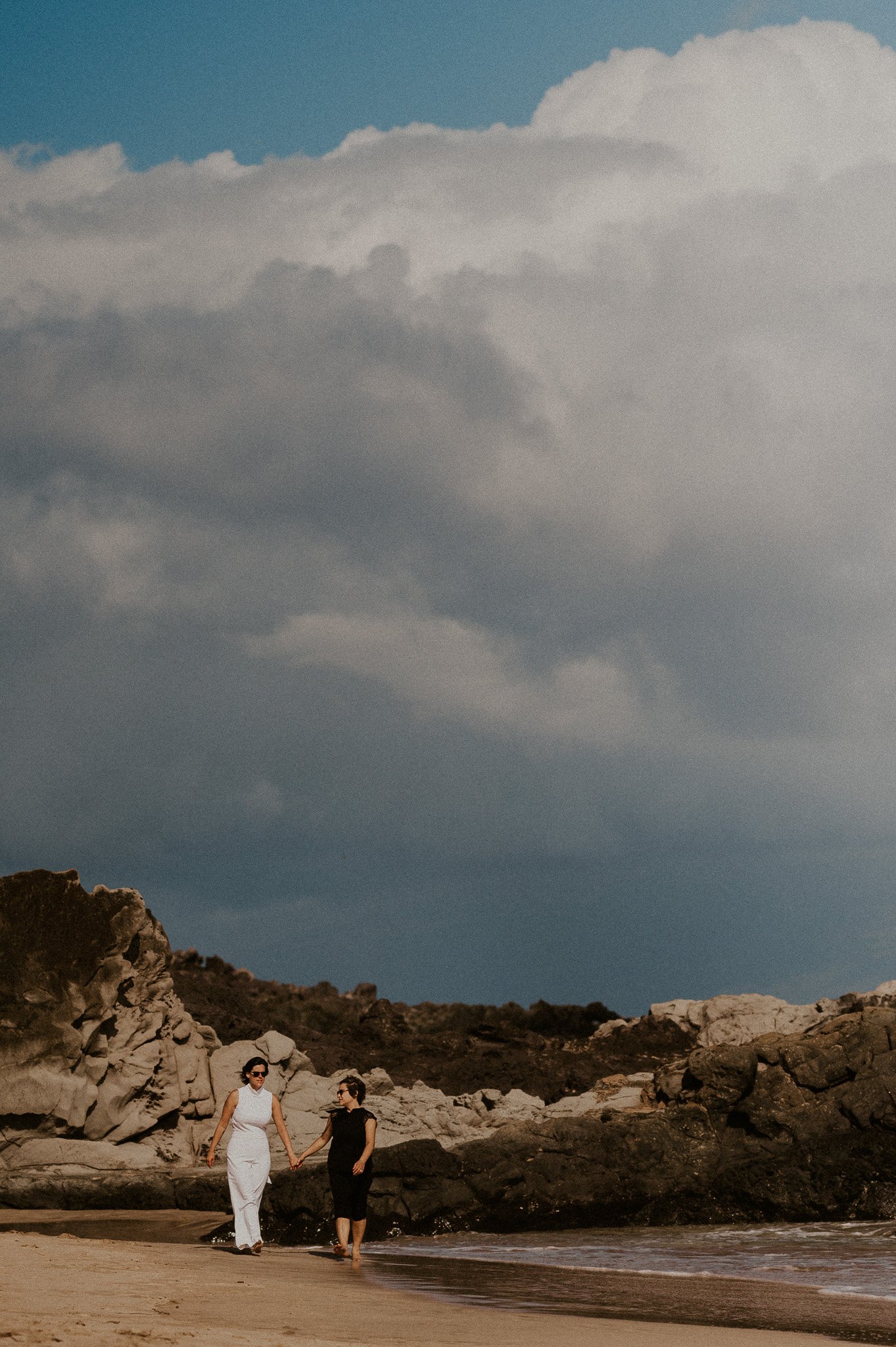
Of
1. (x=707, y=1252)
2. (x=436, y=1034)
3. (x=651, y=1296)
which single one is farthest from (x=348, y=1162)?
(x=436, y=1034)

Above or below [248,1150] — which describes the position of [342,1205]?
below

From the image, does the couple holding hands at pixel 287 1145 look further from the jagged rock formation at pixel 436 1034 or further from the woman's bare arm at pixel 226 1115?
the jagged rock formation at pixel 436 1034

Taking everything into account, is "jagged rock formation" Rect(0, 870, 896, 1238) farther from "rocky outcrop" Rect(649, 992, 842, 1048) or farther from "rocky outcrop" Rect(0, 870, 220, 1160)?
"rocky outcrop" Rect(649, 992, 842, 1048)

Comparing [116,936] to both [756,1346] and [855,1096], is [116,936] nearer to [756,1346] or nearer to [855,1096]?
[855,1096]

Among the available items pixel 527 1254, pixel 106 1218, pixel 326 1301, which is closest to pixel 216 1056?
pixel 106 1218

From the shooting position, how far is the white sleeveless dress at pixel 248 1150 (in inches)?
465

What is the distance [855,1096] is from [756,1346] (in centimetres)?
1068

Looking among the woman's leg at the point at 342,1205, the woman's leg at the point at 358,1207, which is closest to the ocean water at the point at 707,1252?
the woman's leg at the point at 358,1207

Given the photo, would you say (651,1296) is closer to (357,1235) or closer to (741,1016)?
(357,1235)

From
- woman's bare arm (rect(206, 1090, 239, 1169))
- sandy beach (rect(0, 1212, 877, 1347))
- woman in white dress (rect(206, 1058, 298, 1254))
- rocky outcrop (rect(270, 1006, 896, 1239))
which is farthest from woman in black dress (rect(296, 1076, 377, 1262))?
rocky outcrop (rect(270, 1006, 896, 1239))

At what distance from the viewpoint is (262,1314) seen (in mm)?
8422

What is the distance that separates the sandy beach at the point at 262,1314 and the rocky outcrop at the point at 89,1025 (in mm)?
8862

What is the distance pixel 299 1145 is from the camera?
21.4 metres

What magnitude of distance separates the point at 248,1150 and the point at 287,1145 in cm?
47
